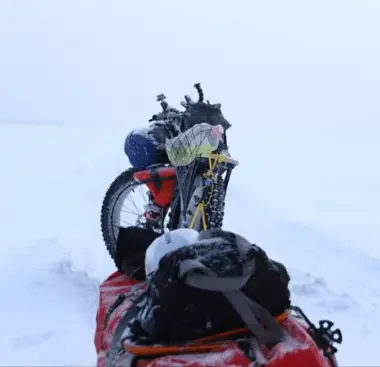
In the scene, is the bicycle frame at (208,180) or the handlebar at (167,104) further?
the handlebar at (167,104)

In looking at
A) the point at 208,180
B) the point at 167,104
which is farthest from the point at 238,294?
the point at 167,104

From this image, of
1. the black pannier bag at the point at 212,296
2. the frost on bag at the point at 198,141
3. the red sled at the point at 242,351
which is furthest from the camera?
the frost on bag at the point at 198,141

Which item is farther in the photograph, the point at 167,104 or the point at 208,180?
the point at 167,104

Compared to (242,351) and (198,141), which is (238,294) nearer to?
(242,351)

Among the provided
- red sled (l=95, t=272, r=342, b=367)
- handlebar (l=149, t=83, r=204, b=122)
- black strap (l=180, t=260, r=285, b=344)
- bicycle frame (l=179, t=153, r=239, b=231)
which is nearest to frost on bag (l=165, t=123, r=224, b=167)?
bicycle frame (l=179, t=153, r=239, b=231)

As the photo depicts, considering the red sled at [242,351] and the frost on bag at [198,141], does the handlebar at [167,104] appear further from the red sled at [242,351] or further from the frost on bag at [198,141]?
the red sled at [242,351]

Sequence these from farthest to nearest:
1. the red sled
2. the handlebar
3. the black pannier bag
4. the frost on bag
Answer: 1. the handlebar
2. the frost on bag
3. the black pannier bag
4. the red sled

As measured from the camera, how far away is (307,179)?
10195mm

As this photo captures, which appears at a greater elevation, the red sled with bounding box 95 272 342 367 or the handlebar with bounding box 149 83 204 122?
the handlebar with bounding box 149 83 204 122

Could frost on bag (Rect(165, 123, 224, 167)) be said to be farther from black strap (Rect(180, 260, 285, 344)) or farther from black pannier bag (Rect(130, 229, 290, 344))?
black strap (Rect(180, 260, 285, 344))

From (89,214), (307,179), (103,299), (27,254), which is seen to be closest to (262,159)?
(307,179)

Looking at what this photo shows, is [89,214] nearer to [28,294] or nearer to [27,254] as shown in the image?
[27,254]

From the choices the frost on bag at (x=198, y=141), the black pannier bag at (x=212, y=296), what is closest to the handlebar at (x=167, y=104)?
the frost on bag at (x=198, y=141)

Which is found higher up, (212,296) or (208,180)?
(212,296)
